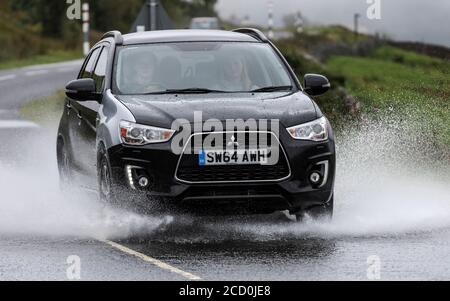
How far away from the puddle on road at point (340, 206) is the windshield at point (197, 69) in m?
1.19

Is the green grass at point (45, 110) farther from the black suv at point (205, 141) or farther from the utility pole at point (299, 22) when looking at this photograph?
the utility pole at point (299, 22)

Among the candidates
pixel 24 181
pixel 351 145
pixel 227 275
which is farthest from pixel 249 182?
pixel 351 145

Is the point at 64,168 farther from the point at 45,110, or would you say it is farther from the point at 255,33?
the point at 45,110

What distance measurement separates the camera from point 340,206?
1356cm

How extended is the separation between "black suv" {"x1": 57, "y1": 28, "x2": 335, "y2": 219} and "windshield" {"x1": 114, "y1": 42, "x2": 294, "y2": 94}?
0.01 m

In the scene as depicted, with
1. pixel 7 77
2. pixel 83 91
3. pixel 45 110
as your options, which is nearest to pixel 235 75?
pixel 83 91

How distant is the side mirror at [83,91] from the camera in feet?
40.9

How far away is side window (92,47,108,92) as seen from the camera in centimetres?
1300

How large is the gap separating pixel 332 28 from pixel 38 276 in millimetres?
109109

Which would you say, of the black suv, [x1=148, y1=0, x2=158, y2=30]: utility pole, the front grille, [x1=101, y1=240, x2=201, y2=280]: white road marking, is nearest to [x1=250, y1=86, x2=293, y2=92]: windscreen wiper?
Answer: the black suv

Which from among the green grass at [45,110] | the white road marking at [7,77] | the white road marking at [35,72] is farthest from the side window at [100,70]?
the white road marking at [35,72]

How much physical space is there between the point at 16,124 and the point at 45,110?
13.9 feet

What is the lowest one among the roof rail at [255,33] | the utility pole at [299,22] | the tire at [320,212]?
the utility pole at [299,22]
